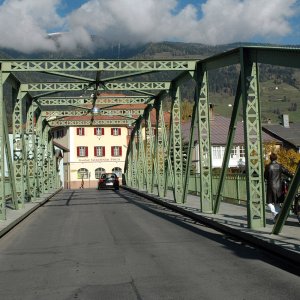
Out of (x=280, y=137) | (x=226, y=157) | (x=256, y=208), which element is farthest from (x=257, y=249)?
(x=280, y=137)

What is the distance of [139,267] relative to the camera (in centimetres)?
880

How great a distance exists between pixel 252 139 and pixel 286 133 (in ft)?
252

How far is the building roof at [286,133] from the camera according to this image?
83875 mm

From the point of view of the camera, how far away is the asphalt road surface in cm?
700

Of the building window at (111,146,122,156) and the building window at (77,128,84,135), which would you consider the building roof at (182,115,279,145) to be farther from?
the building window at (77,128,84,135)

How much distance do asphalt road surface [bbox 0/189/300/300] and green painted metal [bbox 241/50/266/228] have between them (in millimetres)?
1176

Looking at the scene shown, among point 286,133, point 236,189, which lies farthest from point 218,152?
point 236,189

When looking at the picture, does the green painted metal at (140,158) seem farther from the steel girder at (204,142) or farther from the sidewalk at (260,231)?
the sidewalk at (260,231)

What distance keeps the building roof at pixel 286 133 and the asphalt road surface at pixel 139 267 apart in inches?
2833

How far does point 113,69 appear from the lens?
2014 cm

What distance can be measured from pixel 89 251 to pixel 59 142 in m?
78.8

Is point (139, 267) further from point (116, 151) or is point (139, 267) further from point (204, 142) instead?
point (116, 151)

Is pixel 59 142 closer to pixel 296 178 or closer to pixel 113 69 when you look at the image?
pixel 113 69

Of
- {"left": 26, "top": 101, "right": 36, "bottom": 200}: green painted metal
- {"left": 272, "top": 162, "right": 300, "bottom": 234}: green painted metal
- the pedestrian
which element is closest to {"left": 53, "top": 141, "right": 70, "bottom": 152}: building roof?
{"left": 26, "top": 101, "right": 36, "bottom": 200}: green painted metal
